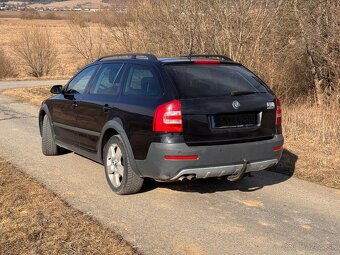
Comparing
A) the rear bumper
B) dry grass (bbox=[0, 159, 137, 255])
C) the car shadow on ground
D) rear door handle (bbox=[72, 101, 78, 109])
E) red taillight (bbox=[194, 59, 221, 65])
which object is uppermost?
red taillight (bbox=[194, 59, 221, 65])

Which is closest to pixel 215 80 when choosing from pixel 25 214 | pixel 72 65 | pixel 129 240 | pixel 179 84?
pixel 179 84

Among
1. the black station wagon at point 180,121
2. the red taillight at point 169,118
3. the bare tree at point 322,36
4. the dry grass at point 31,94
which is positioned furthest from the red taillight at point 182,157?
the dry grass at point 31,94

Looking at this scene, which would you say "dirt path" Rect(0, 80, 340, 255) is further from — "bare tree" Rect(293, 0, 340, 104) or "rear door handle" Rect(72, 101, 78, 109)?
"bare tree" Rect(293, 0, 340, 104)

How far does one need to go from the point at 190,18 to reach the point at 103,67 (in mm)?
7493

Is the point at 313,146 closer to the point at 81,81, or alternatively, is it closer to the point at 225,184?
the point at 225,184

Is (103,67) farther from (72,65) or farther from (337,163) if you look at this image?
(72,65)

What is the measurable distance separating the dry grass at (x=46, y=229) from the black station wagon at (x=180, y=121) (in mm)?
855

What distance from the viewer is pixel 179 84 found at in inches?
196

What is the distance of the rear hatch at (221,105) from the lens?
4805mm

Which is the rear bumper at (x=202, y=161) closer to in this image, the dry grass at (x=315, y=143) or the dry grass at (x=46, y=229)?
the dry grass at (x=46, y=229)

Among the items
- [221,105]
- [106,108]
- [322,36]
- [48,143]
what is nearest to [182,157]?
[221,105]

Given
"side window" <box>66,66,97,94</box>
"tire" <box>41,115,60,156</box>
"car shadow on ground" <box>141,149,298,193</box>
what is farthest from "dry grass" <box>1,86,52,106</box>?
"car shadow on ground" <box>141,149,298,193</box>

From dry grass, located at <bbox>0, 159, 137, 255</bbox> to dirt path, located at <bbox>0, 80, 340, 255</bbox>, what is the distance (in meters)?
0.18

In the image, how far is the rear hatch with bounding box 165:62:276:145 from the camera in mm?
4805
